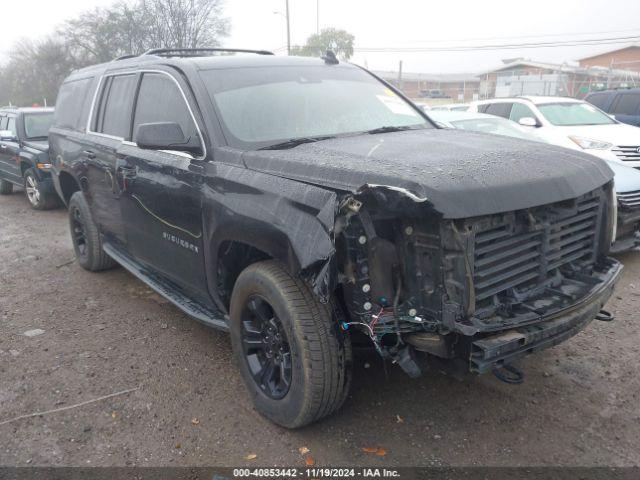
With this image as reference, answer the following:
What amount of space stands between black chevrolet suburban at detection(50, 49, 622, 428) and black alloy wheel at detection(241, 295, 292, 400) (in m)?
0.01

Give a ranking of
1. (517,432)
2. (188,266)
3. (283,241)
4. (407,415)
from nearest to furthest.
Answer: (283,241)
(517,432)
(407,415)
(188,266)

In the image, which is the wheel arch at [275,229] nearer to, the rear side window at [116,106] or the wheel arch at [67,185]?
the rear side window at [116,106]

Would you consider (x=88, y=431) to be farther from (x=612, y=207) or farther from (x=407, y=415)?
(x=612, y=207)

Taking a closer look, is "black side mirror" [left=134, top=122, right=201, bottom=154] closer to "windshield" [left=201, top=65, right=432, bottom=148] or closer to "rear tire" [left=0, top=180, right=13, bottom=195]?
"windshield" [left=201, top=65, right=432, bottom=148]

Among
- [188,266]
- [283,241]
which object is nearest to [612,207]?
[283,241]

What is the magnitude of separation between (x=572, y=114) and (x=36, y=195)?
942 cm

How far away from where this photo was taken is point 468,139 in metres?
3.32

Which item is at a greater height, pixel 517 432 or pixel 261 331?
pixel 261 331

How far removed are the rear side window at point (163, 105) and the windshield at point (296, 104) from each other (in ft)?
0.74

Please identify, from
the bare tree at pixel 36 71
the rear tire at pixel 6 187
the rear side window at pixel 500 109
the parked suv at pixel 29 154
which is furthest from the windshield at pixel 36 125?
the bare tree at pixel 36 71

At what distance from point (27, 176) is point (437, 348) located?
9245 mm

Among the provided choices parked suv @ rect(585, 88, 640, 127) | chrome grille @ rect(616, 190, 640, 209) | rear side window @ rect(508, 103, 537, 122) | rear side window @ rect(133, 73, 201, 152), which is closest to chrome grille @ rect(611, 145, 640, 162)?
rear side window @ rect(508, 103, 537, 122)

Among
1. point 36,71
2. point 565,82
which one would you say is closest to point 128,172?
point 565,82

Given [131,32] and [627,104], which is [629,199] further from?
[131,32]
